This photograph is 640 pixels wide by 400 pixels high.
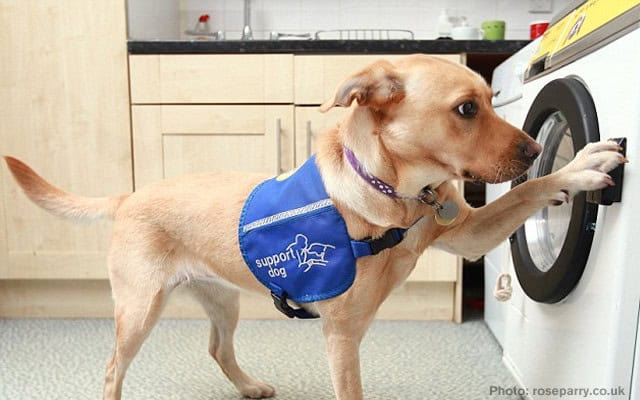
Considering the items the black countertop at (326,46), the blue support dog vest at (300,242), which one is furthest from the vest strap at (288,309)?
the black countertop at (326,46)

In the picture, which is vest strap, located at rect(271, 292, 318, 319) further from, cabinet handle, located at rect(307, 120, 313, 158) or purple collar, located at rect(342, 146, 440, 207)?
cabinet handle, located at rect(307, 120, 313, 158)

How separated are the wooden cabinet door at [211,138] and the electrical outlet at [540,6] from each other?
4.71 ft

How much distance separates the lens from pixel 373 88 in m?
0.96

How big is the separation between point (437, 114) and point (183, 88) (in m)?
1.25

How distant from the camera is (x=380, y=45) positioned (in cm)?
191

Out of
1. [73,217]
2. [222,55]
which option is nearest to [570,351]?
[73,217]

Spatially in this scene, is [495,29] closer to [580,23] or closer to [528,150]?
[580,23]

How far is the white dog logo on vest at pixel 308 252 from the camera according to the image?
1062 mm

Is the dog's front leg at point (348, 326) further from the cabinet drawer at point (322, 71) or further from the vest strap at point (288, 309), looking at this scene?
the cabinet drawer at point (322, 71)

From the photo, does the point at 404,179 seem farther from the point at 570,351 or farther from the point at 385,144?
the point at 570,351

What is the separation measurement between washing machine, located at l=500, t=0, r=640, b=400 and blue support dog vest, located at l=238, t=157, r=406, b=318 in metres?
0.33

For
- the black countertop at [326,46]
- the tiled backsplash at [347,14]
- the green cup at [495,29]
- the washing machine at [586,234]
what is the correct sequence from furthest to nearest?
the tiled backsplash at [347,14] < the green cup at [495,29] < the black countertop at [326,46] < the washing machine at [586,234]

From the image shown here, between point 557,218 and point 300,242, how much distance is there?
606 millimetres

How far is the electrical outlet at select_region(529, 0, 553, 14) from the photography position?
8.65 ft
